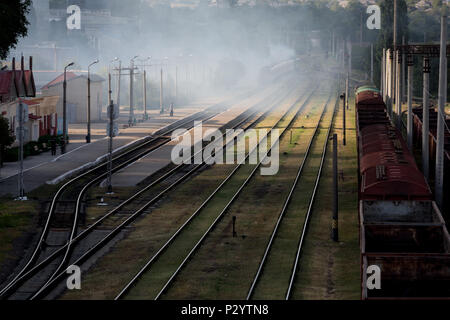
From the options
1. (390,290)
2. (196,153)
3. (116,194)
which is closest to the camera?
(390,290)

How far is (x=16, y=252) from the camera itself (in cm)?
3133

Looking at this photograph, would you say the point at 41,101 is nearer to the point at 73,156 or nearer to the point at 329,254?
the point at 73,156

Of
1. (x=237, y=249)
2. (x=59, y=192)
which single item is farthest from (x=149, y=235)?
(x=59, y=192)

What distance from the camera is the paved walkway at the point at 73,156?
154 feet

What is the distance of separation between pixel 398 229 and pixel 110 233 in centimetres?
1232

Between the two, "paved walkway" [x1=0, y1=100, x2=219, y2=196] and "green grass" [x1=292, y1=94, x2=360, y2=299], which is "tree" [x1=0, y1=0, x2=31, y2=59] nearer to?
"paved walkway" [x1=0, y1=100, x2=219, y2=196]

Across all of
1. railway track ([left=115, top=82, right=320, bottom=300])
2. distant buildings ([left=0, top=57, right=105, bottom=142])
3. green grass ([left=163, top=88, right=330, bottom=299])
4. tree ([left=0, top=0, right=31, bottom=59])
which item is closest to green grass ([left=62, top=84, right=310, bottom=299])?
railway track ([left=115, top=82, right=320, bottom=300])

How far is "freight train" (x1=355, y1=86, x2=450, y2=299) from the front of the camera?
75.2 ft

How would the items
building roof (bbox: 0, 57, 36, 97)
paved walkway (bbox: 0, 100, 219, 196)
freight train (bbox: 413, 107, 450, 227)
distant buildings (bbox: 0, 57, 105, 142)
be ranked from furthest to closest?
building roof (bbox: 0, 57, 36, 97) < distant buildings (bbox: 0, 57, 105, 142) < paved walkway (bbox: 0, 100, 219, 196) < freight train (bbox: 413, 107, 450, 227)

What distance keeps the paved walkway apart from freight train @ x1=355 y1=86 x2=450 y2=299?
63.5ft

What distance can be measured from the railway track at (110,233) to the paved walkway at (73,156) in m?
6.45
